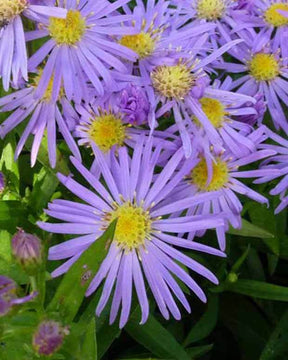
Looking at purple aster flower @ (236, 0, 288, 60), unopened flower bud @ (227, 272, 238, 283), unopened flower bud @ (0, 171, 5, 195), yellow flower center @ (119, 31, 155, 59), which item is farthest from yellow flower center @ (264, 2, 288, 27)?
unopened flower bud @ (0, 171, 5, 195)

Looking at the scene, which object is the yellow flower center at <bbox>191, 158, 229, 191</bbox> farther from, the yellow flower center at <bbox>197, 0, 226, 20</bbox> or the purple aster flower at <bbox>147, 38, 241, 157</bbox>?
the yellow flower center at <bbox>197, 0, 226, 20</bbox>

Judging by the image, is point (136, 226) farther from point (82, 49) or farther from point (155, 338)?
point (82, 49)

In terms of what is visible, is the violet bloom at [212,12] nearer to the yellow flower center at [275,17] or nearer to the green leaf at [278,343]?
the yellow flower center at [275,17]

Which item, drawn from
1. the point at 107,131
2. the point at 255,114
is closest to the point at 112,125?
the point at 107,131

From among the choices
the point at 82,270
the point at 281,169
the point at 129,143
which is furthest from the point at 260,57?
the point at 82,270

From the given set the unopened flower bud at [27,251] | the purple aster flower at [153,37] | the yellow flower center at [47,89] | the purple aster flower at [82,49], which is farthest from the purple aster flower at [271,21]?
the unopened flower bud at [27,251]
